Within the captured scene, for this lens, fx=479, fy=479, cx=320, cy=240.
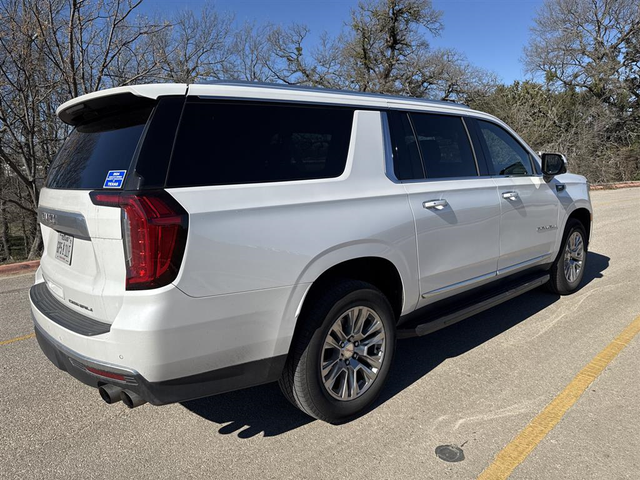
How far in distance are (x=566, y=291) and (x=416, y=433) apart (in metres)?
3.39

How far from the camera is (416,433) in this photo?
2869 millimetres

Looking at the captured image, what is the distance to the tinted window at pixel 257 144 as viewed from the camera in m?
2.37

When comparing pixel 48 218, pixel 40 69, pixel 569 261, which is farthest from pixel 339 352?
pixel 40 69

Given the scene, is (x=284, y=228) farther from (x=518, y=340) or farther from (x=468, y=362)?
(x=518, y=340)

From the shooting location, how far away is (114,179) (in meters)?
2.35

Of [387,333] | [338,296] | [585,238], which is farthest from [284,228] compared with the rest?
[585,238]

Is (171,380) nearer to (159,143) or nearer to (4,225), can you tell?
(159,143)

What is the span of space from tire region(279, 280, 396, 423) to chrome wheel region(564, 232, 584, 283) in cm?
307

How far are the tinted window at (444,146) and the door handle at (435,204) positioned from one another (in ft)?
0.76

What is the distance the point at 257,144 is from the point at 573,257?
173 inches

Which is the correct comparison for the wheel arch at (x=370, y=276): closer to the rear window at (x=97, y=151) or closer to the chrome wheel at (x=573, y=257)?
the rear window at (x=97, y=151)

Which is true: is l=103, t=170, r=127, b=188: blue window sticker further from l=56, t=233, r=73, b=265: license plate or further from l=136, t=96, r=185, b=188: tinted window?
l=56, t=233, r=73, b=265: license plate

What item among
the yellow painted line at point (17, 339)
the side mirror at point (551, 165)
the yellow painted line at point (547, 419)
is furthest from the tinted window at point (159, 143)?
the side mirror at point (551, 165)

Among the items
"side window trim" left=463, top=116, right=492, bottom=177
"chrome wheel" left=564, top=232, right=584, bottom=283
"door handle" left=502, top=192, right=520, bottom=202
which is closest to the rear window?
"side window trim" left=463, top=116, right=492, bottom=177
